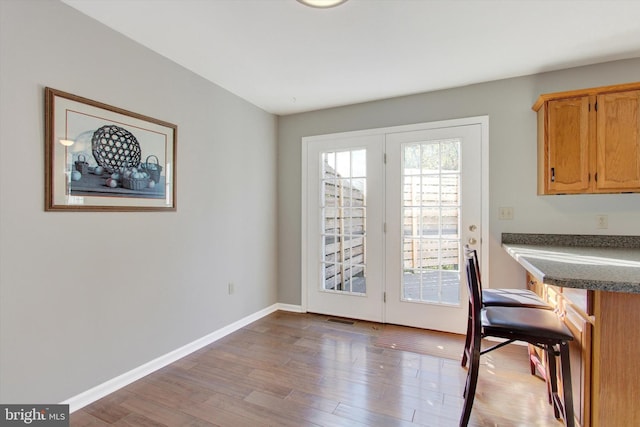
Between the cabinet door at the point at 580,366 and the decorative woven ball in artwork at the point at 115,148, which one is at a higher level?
the decorative woven ball in artwork at the point at 115,148

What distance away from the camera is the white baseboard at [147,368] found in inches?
73.6

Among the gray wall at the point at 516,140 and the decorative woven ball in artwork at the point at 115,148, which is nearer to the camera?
the decorative woven ball in artwork at the point at 115,148

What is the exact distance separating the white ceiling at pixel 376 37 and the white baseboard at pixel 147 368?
7.70 feet

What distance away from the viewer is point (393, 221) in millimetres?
3180

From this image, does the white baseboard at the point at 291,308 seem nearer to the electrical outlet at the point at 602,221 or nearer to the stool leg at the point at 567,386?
the stool leg at the point at 567,386

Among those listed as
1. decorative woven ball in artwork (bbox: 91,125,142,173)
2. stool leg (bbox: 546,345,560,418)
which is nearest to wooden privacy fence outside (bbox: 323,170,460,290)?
stool leg (bbox: 546,345,560,418)

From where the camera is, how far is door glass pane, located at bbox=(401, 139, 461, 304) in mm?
2947

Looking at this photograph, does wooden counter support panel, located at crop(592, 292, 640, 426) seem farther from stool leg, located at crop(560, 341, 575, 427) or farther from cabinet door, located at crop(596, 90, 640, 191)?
cabinet door, located at crop(596, 90, 640, 191)

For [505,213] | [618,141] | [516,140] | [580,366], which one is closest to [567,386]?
[580,366]

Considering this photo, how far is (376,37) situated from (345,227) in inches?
75.2

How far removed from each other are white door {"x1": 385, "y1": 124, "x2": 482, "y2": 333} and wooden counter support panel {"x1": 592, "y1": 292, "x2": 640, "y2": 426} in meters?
1.55

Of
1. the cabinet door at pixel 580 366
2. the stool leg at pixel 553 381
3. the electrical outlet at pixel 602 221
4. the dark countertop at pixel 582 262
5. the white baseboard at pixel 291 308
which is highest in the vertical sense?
the electrical outlet at pixel 602 221

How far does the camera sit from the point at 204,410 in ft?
6.07

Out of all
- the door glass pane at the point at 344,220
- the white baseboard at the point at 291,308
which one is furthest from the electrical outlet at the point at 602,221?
the white baseboard at the point at 291,308
